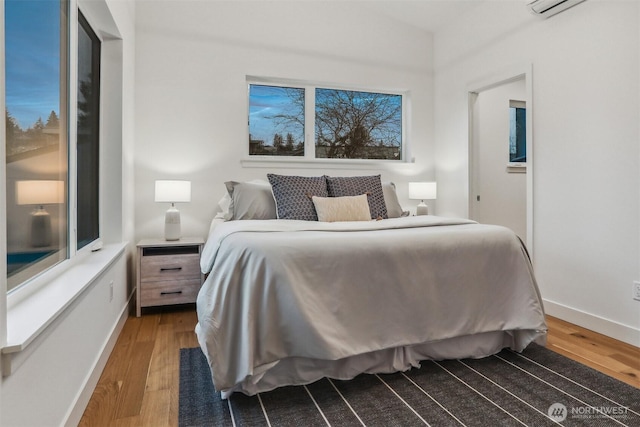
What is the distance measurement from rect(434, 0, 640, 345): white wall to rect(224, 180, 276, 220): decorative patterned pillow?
214 centimetres

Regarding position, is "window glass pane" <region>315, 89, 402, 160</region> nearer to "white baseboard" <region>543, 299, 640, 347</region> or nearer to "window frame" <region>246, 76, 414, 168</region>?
"window frame" <region>246, 76, 414, 168</region>

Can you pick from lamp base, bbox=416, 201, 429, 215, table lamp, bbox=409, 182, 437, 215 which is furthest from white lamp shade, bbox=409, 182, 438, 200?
lamp base, bbox=416, 201, 429, 215

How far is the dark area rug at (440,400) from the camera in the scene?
1.54 m

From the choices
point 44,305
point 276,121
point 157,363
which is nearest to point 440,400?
point 157,363

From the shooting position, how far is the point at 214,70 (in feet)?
11.8

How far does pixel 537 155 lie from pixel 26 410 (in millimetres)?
3371

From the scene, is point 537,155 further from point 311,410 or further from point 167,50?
point 167,50

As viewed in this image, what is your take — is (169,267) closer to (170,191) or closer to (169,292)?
(169,292)

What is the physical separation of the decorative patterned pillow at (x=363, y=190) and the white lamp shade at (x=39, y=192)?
196 cm

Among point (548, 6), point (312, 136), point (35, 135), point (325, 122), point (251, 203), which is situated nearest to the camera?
point (35, 135)

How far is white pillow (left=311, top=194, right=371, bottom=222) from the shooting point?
2.93 metres

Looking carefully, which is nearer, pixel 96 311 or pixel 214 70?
pixel 96 311

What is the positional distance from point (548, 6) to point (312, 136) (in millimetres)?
2250

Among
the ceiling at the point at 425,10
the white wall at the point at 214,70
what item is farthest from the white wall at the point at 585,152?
the white wall at the point at 214,70
